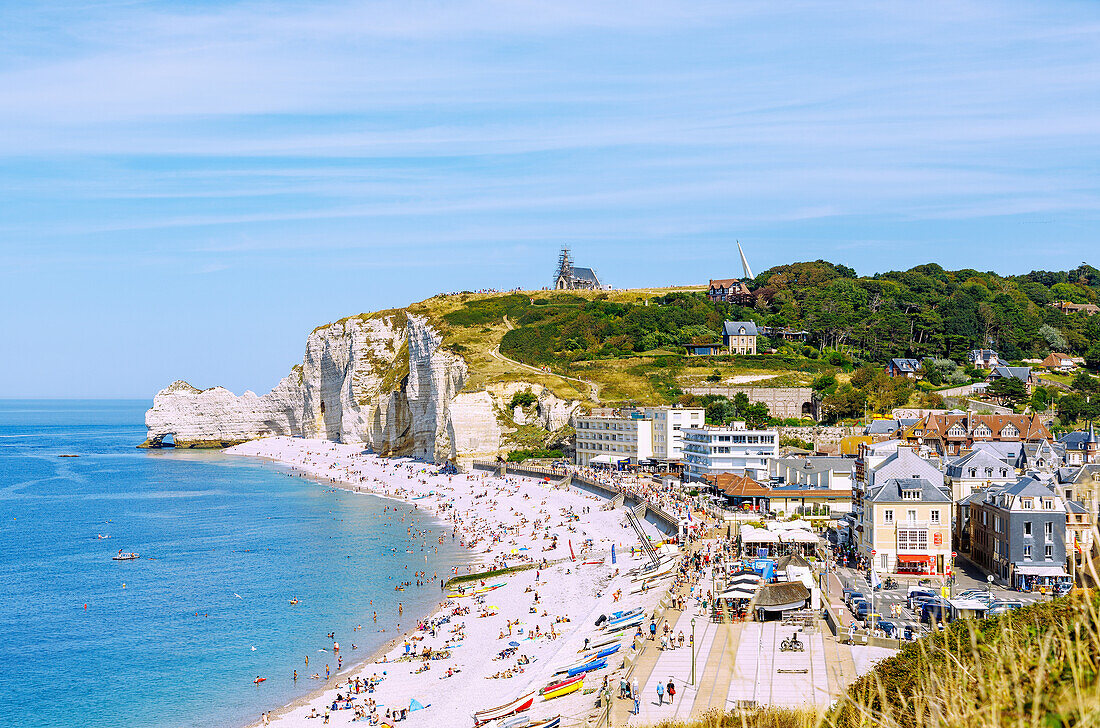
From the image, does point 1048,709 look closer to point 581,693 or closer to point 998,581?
point 581,693

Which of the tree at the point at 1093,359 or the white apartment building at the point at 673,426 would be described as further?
the tree at the point at 1093,359

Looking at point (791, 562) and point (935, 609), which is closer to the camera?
point (935, 609)

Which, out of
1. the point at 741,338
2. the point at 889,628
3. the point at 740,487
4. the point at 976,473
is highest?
the point at 741,338

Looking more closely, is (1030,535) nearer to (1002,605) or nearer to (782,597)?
(1002,605)

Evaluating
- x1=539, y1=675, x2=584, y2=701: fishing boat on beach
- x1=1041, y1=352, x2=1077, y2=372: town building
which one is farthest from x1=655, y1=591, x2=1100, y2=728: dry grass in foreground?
x1=1041, y1=352, x2=1077, y2=372: town building

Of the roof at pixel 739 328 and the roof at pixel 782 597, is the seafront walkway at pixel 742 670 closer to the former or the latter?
the roof at pixel 782 597

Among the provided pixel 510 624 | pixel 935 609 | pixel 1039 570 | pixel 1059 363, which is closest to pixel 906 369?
pixel 1059 363

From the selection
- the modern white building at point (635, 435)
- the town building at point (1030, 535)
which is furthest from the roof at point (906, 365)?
the town building at point (1030, 535)
